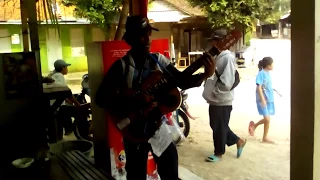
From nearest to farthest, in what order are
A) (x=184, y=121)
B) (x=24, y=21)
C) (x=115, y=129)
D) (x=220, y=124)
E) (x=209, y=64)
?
(x=209, y=64)
(x=115, y=129)
(x=24, y=21)
(x=220, y=124)
(x=184, y=121)

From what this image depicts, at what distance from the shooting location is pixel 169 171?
6.52ft

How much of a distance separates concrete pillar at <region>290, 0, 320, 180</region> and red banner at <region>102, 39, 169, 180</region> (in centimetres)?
165


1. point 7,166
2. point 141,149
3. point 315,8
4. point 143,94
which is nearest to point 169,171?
point 141,149

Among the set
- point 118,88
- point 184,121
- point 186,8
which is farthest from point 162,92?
point 186,8

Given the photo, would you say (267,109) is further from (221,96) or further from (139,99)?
(139,99)

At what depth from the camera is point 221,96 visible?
151 inches

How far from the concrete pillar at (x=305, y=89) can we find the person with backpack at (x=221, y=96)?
8.04 ft

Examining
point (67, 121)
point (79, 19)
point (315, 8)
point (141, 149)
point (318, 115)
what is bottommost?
point (67, 121)

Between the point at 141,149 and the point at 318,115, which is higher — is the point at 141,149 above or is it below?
below

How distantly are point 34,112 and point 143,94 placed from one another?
5.37ft

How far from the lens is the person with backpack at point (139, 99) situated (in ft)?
6.22

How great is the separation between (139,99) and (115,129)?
95 centimetres

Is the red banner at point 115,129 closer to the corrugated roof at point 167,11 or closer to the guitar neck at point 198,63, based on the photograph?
the guitar neck at point 198,63

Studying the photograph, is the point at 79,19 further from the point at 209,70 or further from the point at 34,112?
the point at 209,70
